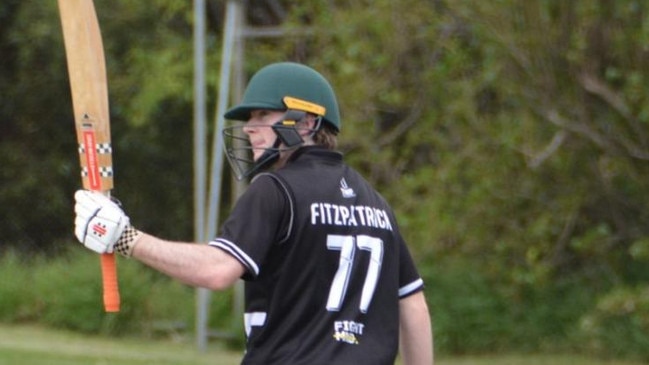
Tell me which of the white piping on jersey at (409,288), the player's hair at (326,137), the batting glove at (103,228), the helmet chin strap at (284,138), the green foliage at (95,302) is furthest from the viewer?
the green foliage at (95,302)

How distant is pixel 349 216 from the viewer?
441 centimetres

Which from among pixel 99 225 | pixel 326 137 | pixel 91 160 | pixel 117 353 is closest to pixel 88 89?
pixel 91 160

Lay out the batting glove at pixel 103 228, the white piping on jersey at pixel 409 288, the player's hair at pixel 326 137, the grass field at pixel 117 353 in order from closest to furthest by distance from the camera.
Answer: the batting glove at pixel 103 228 → the player's hair at pixel 326 137 → the white piping on jersey at pixel 409 288 → the grass field at pixel 117 353

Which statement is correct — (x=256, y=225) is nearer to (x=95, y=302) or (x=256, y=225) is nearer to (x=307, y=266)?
(x=307, y=266)

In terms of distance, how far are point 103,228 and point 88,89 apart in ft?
1.66

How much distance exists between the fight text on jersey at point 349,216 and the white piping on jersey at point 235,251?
0.76 feet

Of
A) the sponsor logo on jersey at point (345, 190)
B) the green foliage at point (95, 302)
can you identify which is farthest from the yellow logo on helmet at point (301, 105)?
the green foliage at point (95, 302)

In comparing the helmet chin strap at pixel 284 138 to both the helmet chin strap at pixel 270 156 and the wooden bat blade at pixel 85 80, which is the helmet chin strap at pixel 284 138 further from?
the wooden bat blade at pixel 85 80

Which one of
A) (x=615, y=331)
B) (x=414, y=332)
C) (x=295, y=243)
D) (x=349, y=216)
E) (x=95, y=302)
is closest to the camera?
(x=295, y=243)

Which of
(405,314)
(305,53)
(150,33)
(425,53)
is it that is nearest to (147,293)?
(305,53)

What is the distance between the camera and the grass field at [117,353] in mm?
11016

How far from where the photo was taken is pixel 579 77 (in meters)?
10.5

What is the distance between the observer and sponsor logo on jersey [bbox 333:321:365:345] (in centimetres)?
434

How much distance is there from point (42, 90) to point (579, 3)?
9691 millimetres
